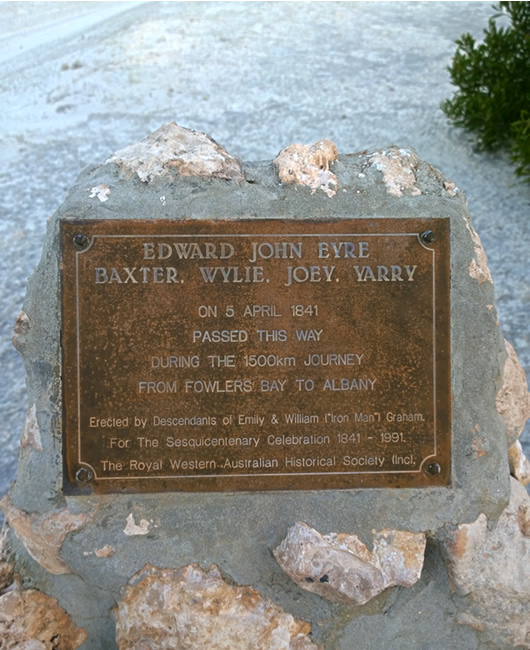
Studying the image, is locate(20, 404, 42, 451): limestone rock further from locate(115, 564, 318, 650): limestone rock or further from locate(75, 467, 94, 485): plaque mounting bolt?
locate(115, 564, 318, 650): limestone rock

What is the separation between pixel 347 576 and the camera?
1956 millimetres

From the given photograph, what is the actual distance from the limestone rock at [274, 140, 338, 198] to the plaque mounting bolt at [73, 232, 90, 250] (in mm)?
672

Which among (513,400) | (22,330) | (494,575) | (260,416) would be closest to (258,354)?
(260,416)

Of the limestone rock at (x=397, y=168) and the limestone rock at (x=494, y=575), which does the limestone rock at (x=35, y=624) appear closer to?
the limestone rock at (x=494, y=575)

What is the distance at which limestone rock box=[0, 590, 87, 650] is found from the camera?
2062 mm

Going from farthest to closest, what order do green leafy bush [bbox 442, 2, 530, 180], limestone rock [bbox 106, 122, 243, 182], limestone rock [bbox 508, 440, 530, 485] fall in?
green leafy bush [bbox 442, 2, 530, 180], limestone rock [bbox 508, 440, 530, 485], limestone rock [bbox 106, 122, 243, 182]

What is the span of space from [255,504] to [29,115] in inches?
147

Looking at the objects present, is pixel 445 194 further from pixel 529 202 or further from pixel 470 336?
pixel 529 202

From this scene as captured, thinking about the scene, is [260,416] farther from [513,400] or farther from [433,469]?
[513,400]

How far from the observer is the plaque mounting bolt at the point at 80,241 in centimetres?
208

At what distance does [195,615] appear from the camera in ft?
6.53

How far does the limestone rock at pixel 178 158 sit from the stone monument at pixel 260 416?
0.06 metres

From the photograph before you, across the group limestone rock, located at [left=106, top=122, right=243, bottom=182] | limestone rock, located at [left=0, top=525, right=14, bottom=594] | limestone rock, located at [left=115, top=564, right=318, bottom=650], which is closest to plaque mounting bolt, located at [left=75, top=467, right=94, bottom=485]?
limestone rock, located at [left=115, top=564, right=318, bottom=650]

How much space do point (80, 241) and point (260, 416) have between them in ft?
2.66
